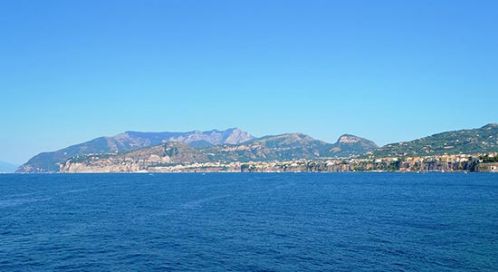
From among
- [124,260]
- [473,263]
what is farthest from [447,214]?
[124,260]

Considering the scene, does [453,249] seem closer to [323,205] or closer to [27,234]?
[323,205]

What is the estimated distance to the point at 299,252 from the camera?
233 feet

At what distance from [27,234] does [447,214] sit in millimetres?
91057

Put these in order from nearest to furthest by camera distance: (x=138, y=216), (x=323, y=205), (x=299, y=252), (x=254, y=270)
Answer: (x=254, y=270), (x=299, y=252), (x=138, y=216), (x=323, y=205)

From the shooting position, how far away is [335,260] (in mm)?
66375

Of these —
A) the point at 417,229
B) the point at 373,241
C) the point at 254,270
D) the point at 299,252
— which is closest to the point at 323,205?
the point at 417,229

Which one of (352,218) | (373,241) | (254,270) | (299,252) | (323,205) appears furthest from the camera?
(323,205)

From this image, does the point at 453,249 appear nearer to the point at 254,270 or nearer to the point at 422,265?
the point at 422,265

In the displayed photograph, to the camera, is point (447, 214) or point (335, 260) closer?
point (335, 260)

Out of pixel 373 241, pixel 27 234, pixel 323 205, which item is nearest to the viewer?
pixel 373 241

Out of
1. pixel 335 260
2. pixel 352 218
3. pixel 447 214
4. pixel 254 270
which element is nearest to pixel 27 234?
pixel 254 270

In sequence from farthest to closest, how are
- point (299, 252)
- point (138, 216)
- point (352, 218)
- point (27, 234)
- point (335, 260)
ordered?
point (138, 216)
point (352, 218)
point (27, 234)
point (299, 252)
point (335, 260)

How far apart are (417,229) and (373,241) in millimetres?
16054

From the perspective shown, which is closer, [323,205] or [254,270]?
[254,270]
